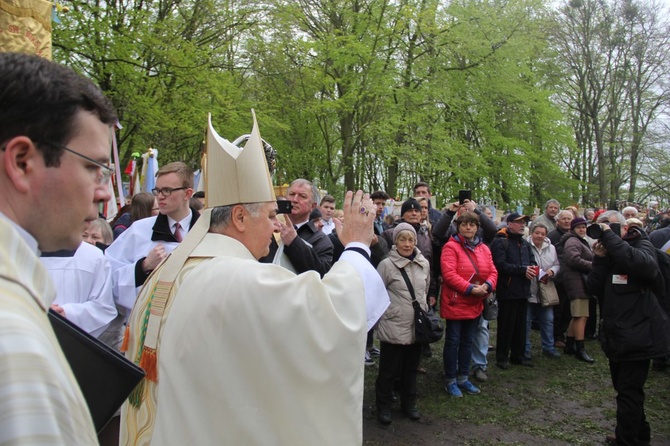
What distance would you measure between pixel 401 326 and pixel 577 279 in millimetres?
3574

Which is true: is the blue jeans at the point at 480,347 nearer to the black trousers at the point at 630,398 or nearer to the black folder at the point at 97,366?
the black trousers at the point at 630,398

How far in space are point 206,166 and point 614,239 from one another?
11.9 feet

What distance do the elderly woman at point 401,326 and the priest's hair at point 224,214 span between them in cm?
334

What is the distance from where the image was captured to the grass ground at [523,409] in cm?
506

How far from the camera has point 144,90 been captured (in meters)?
13.5

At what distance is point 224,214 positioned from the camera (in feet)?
7.88

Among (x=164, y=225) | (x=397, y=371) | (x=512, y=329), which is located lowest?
(x=397, y=371)

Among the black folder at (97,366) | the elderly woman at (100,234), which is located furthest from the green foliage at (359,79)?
the black folder at (97,366)

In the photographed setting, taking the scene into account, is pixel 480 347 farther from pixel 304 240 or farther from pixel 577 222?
pixel 304 240

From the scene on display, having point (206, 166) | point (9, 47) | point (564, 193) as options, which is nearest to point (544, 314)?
point (206, 166)

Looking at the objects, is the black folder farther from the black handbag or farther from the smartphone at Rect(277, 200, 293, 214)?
the black handbag

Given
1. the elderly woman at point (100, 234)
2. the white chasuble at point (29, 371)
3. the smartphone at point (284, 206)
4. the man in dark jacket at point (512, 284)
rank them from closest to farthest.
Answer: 1. the white chasuble at point (29, 371)
2. the smartphone at point (284, 206)
3. the elderly woman at point (100, 234)
4. the man in dark jacket at point (512, 284)

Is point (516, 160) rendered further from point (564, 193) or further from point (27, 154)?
point (27, 154)

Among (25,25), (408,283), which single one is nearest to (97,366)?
(25,25)
